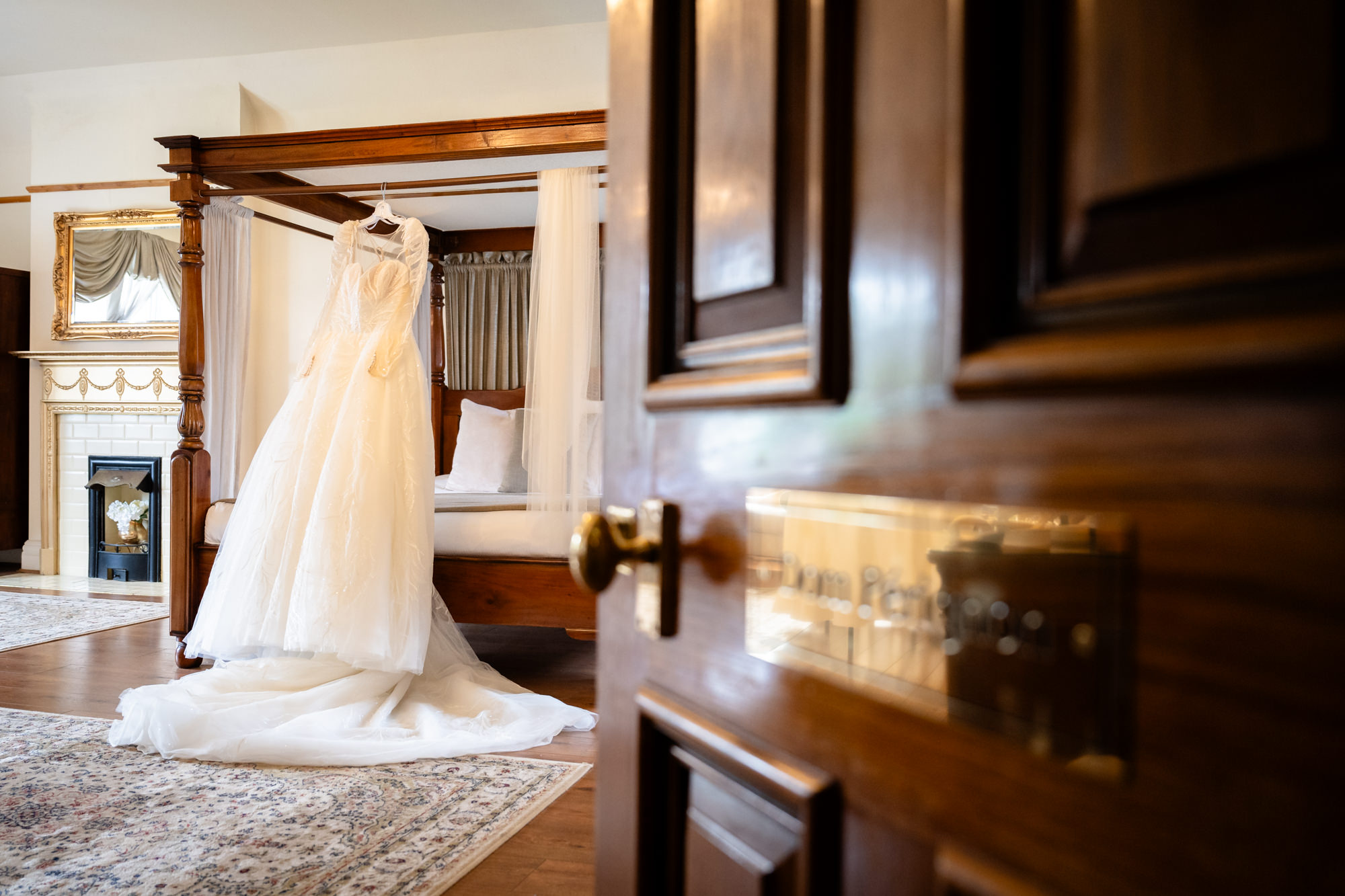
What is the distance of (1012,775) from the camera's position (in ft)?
1.18

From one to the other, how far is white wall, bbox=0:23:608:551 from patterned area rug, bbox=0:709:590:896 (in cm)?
343

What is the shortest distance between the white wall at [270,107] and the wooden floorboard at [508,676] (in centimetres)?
190

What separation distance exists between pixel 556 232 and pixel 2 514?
212 inches

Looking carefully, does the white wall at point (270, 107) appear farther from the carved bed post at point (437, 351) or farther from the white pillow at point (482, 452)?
the white pillow at point (482, 452)

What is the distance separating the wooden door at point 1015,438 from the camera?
0.27 metres

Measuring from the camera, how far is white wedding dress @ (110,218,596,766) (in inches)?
101

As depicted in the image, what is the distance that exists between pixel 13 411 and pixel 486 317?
365cm

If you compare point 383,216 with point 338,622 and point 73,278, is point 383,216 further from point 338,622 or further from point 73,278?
point 73,278

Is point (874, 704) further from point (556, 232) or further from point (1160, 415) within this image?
point (556, 232)

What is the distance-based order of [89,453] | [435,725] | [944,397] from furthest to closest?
[89,453] → [435,725] → [944,397]

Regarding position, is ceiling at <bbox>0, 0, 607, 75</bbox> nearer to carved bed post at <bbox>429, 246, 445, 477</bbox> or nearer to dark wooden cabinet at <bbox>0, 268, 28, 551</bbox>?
carved bed post at <bbox>429, 246, 445, 477</bbox>

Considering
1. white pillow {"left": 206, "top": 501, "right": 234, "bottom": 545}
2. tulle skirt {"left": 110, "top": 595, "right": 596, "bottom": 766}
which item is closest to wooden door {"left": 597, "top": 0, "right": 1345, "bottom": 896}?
tulle skirt {"left": 110, "top": 595, "right": 596, "bottom": 766}

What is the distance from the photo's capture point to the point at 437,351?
5512 millimetres

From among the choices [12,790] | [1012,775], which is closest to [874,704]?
[1012,775]
